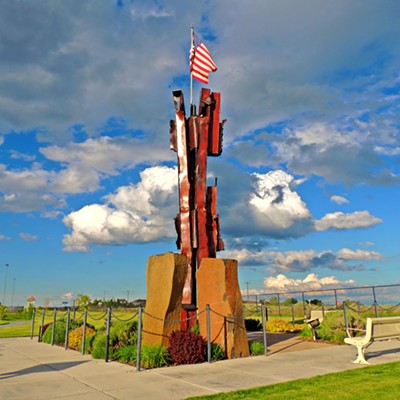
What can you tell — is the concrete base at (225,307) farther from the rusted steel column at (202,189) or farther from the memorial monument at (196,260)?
the rusted steel column at (202,189)

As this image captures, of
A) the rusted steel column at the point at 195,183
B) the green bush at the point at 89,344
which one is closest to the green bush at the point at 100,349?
the green bush at the point at 89,344

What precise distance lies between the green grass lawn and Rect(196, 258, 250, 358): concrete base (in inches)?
128

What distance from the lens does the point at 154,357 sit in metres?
9.36

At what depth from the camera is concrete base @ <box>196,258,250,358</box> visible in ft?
34.9

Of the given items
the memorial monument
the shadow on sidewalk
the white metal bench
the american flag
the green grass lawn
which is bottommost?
the shadow on sidewalk

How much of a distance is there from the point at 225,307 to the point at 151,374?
9.91 ft

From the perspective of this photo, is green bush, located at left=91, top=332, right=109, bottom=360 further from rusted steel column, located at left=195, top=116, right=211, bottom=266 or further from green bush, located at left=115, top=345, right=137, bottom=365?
rusted steel column, located at left=195, top=116, right=211, bottom=266

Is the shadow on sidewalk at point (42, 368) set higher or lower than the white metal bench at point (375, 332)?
lower

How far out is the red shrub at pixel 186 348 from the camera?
9750 mm

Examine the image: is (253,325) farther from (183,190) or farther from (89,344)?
(89,344)

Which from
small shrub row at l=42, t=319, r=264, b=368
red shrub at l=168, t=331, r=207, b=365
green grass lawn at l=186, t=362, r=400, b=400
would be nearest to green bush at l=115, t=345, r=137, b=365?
small shrub row at l=42, t=319, r=264, b=368

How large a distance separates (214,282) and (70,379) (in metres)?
4.46

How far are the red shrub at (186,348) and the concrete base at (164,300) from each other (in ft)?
0.88

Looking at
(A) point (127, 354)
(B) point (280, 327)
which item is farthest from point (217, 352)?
(B) point (280, 327)
